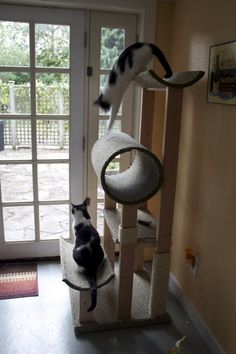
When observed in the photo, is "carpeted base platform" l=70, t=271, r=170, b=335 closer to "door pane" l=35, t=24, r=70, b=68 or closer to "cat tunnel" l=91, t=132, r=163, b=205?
"cat tunnel" l=91, t=132, r=163, b=205

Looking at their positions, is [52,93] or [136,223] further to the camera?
[52,93]

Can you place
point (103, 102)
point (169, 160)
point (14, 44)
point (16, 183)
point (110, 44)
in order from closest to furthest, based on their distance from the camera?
point (103, 102), point (169, 160), point (14, 44), point (110, 44), point (16, 183)

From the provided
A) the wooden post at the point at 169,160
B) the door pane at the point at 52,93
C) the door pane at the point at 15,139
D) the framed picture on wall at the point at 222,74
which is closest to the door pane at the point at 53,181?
the door pane at the point at 15,139

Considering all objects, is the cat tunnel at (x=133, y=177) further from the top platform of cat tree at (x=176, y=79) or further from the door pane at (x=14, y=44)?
the door pane at (x=14, y=44)

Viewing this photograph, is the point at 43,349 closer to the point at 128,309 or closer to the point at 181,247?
the point at 128,309

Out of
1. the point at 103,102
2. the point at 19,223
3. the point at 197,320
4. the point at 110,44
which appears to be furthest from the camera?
the point at 19,223

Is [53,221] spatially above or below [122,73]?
below

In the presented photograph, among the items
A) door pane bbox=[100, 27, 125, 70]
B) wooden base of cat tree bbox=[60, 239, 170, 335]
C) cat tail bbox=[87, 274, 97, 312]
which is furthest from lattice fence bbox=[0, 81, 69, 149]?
cat tail bbox=[87, 274, 97, 312]

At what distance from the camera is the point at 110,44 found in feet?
7.52

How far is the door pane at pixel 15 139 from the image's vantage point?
229 centimetres

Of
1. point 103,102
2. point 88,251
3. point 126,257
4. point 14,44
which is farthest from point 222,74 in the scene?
point 14,44

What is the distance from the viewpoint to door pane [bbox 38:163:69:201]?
2.46m

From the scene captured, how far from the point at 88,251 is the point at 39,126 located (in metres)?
0.96

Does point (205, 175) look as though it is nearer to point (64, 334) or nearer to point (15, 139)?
point (64, 334)
